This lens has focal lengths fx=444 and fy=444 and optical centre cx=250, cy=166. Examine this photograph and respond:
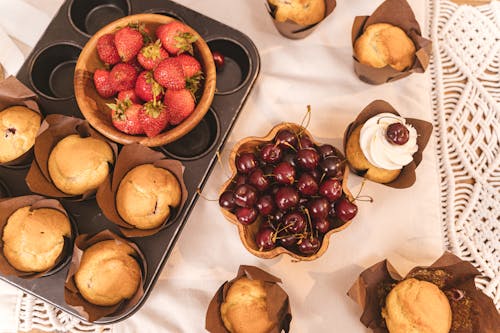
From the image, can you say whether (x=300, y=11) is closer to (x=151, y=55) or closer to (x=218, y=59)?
(x=218, y=59)

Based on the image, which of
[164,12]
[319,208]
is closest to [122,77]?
[164,12]

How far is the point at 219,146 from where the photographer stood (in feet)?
3.77

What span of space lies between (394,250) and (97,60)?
0.91 meters

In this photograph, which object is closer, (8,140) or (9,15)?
(8,140)

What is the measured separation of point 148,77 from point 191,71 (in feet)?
0.35

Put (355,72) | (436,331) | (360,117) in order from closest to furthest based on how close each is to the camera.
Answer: (436,331), (360,117), (355,72)

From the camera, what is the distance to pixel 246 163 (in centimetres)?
105

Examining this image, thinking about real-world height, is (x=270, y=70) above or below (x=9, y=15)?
above

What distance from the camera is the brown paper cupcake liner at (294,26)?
1203 mm

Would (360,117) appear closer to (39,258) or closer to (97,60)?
(97,60)

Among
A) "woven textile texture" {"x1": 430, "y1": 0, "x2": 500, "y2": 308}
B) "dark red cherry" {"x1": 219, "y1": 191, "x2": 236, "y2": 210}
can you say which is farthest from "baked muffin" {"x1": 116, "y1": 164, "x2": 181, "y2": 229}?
"woven textile texture" {"x1": 430, "y1": 0, "x2": 500, "y2": 308}

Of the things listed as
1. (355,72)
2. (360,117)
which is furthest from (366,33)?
(360,117)

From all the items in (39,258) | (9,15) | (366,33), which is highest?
(366,33)

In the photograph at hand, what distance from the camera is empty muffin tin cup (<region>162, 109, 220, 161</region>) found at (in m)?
1.18
